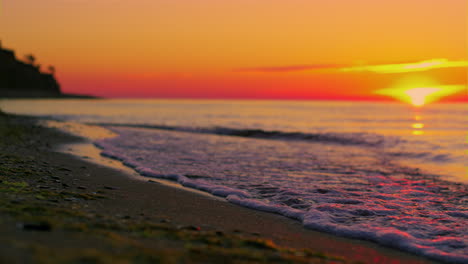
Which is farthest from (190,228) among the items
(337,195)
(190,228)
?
(337,195)

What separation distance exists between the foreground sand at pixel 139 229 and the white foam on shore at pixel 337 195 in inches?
17.8

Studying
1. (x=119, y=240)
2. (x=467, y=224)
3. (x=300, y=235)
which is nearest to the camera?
(x=119, y=240)

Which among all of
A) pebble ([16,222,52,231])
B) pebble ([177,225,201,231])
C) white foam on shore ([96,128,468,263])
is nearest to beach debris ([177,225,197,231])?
pebble ([177,225,201,231])

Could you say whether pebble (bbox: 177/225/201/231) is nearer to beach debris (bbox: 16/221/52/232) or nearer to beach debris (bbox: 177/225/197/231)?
beach debris (bbox: 177/225/197/231)

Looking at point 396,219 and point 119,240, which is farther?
point 396,219

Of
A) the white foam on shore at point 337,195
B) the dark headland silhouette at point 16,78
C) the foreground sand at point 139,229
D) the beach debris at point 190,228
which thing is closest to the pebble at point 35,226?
the foreground sand at point 139,229

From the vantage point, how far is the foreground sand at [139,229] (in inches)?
158

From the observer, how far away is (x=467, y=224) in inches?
291

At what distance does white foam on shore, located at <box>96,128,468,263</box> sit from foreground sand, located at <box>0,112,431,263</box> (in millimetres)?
453

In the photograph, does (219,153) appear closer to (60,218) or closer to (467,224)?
(467,224)

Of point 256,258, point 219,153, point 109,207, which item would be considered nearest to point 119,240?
point 256,258

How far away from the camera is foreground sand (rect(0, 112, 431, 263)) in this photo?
13.2 ft

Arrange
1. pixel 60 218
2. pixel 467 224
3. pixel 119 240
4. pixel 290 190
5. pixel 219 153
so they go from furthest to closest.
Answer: pixel 219 153, pixel 290 190, pixel 467 224, pixel 60 218, pixel 119 240

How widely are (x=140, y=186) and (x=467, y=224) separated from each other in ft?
23.6
